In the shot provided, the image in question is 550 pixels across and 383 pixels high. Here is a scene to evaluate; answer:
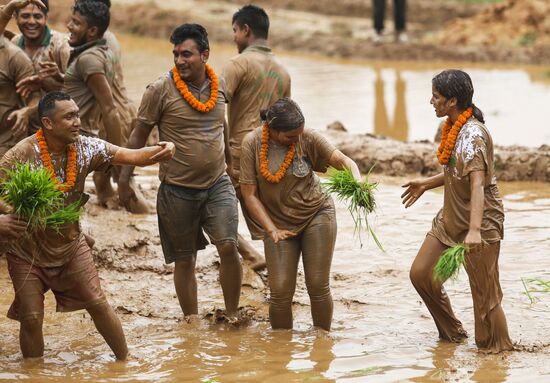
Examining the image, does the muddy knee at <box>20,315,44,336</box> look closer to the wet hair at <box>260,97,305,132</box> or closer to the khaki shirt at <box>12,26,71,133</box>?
the wet hair at <box>260,97,305,132</box>

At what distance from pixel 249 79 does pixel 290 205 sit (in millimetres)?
1534

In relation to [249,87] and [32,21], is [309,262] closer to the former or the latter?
[249,87]

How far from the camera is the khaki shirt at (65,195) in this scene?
699 centimetres

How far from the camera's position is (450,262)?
689 centimetres

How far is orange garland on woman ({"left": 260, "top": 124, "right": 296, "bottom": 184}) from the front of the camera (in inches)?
299

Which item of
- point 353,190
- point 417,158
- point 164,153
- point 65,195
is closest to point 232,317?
point 353,190

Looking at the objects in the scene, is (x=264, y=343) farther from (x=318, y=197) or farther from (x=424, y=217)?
(x=424, y=217)

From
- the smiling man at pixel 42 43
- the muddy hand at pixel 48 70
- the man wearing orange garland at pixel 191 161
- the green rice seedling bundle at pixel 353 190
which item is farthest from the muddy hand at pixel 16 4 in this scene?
the green rice seedling bundle at pixel 353 190

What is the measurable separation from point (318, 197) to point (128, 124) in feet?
10.0

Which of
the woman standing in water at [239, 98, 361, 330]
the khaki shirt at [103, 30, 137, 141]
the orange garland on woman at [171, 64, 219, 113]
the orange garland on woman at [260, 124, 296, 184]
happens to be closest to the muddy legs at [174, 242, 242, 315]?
the woman standing in water at [239, 98, 361, 330]

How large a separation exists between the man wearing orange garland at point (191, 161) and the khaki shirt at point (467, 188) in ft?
5.05

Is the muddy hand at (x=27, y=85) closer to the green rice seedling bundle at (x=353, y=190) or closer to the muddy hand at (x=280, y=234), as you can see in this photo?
the muddy hand at (x=280, y=234)

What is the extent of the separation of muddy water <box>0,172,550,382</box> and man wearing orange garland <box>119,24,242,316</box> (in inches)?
21.5

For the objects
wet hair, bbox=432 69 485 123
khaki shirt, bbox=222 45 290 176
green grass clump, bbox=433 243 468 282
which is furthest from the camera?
khaki shirt, bbox=222 45 290 176
